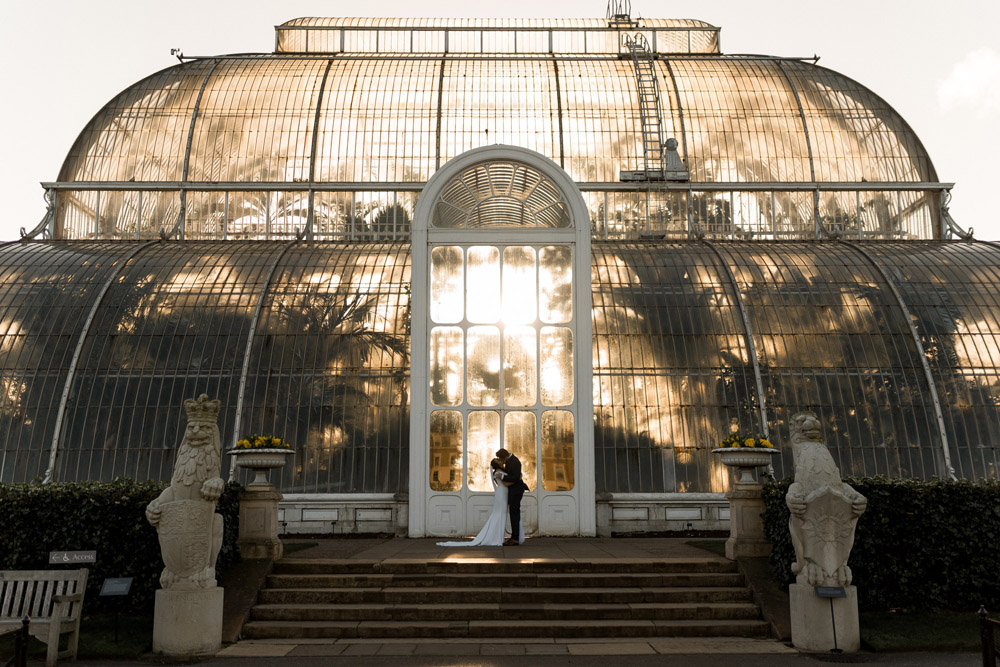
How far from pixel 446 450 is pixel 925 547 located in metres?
10.4

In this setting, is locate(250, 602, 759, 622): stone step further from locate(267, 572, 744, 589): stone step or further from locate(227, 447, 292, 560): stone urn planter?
locate(227, 447, 292, 560): stone urn planter

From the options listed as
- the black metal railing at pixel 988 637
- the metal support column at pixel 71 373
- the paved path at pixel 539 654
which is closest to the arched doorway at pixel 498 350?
the paved path at pixel 539 654

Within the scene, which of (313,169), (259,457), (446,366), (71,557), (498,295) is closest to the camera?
(71,557)

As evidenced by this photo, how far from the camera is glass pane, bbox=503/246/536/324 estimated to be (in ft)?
70.4

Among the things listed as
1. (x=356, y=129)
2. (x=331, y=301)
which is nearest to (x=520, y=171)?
(x=331, y=301)

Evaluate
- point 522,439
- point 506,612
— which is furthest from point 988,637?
point 522,439

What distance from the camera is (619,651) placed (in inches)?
492

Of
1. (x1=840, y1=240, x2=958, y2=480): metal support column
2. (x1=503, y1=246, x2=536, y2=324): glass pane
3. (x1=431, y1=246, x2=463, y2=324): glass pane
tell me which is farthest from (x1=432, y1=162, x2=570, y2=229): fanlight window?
(x1=840, y1=240, x2=958, y2=480): metal support column

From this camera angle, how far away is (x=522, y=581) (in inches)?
592

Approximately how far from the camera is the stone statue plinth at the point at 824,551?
12.3 metres

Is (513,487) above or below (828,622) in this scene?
above

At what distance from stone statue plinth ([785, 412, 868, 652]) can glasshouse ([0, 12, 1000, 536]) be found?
27.1ft

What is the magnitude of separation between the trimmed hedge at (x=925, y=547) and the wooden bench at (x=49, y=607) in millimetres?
10651

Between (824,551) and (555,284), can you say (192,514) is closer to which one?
(824,551)
